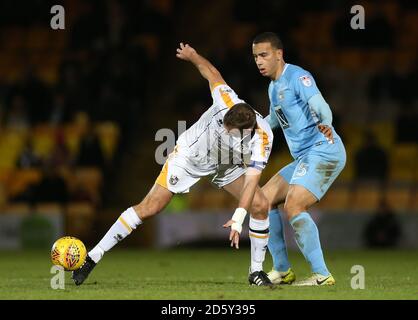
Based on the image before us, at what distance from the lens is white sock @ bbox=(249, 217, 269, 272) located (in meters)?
9.48

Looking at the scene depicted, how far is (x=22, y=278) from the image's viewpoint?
10461 millimetres

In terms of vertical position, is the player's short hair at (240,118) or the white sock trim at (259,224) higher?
the player's short hair at (240,118)

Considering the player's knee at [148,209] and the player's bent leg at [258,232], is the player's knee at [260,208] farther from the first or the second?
the player's knee at [148,209]

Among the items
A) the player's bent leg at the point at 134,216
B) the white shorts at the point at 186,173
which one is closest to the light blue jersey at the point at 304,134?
the white shorts at the point at 186,173

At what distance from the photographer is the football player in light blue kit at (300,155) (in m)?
9.40

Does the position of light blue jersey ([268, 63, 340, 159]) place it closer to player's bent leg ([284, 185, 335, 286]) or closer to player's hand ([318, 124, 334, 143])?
player's hand ([318, 124, 334, 143])

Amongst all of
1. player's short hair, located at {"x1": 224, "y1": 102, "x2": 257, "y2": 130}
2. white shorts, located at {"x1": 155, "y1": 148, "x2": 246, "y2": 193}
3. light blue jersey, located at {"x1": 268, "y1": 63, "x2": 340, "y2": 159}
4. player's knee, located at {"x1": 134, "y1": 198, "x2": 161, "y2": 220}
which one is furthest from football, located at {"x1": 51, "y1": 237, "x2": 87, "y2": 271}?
light blue jersey, located at {"x1": 268, "y1": 63, "x2": 340, "y2": 159}

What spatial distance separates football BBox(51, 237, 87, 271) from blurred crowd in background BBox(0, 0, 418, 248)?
7.44m

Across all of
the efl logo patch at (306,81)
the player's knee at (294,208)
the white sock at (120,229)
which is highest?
the efl logo patch at (306,81)

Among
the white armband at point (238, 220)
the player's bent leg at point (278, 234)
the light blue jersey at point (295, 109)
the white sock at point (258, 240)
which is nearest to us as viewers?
the white armband at point (238, 220)

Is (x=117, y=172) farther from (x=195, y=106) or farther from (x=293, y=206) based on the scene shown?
(x=293, y=206)

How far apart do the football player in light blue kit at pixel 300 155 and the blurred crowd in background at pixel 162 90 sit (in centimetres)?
654
